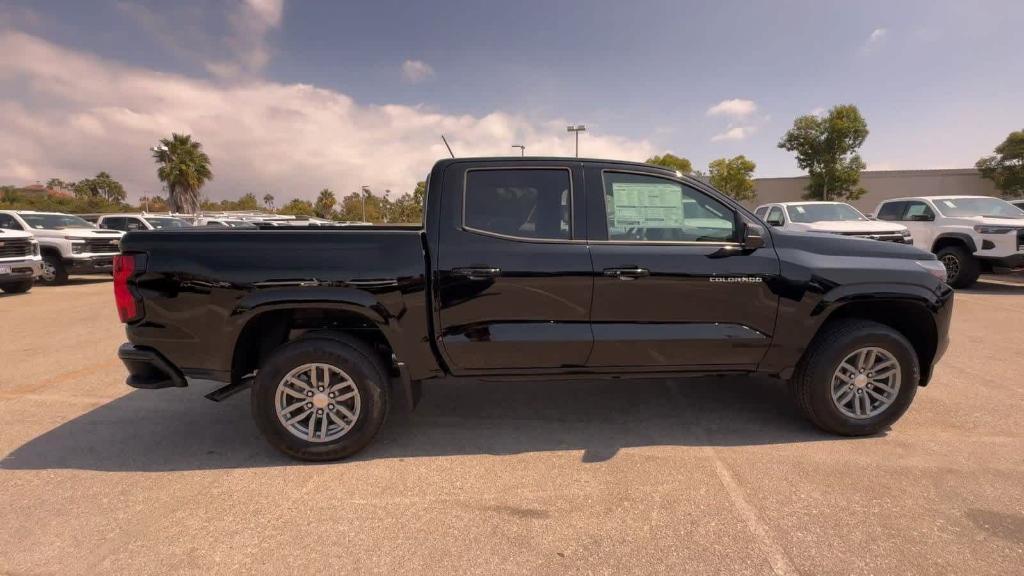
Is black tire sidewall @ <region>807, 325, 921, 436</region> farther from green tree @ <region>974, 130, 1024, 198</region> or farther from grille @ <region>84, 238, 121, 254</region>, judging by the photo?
green tree @ <region>974, 130, 1024, 198</region>

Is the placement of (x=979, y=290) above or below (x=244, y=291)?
below

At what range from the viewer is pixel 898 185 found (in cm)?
4866

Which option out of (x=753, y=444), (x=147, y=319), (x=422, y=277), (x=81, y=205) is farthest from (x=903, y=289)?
(x=81, y=205)

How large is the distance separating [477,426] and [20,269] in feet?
36.8

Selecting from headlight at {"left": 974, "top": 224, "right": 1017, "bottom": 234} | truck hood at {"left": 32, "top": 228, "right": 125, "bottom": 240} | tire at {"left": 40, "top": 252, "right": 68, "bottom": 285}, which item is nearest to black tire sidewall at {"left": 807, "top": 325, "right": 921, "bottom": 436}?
headlight at {"left": 974, "top": 224, "right": 1017, "bottom": 234}

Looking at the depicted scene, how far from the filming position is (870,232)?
30.6 feet

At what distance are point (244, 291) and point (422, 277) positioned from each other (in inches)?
40.8

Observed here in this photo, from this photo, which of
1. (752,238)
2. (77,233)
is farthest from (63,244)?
(752,238)

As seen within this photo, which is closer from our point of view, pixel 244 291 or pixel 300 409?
pixel 244 291

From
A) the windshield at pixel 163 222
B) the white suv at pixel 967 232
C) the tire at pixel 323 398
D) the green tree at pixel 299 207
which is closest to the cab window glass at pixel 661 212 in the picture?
the tire at pixel 323 398

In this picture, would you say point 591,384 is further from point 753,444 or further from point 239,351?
point 239,351

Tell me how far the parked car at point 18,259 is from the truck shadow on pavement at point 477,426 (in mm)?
8383

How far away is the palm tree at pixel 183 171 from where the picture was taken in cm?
3972

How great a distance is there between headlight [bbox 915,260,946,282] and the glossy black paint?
0.20 feet
